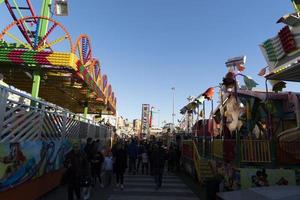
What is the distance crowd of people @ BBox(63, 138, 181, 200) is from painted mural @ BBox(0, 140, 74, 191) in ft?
3.50

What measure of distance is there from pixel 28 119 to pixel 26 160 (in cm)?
117

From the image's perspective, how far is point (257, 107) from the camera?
1496 centimetres

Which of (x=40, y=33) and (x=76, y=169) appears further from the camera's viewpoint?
(x=40, y=33)

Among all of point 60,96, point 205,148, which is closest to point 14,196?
→ point 205,148

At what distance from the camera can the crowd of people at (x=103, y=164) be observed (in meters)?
8.59

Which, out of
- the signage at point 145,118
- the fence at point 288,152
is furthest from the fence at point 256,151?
the signage at point 145,118

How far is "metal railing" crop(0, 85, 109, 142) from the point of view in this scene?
749 centimetres

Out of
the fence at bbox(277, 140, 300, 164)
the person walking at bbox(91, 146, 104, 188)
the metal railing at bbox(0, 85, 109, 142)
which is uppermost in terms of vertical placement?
the metal railing at bbox(0, 85, 109, 142)

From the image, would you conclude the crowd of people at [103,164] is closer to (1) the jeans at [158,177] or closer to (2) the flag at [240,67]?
(1) the jeans at [158,177]

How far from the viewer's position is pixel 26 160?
876cm

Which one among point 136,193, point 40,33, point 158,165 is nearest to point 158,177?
point 158,165

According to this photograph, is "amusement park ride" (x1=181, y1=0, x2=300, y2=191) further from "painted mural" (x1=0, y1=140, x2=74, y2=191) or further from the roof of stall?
"painted mural" (x1=0, y1=140, x2=74, y2=191)

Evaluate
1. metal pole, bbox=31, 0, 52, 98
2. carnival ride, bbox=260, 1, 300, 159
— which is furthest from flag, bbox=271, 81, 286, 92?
metal pole, bbox=31, 0, 52, 98

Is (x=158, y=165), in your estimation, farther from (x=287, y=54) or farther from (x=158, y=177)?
(x=287, y=54)
